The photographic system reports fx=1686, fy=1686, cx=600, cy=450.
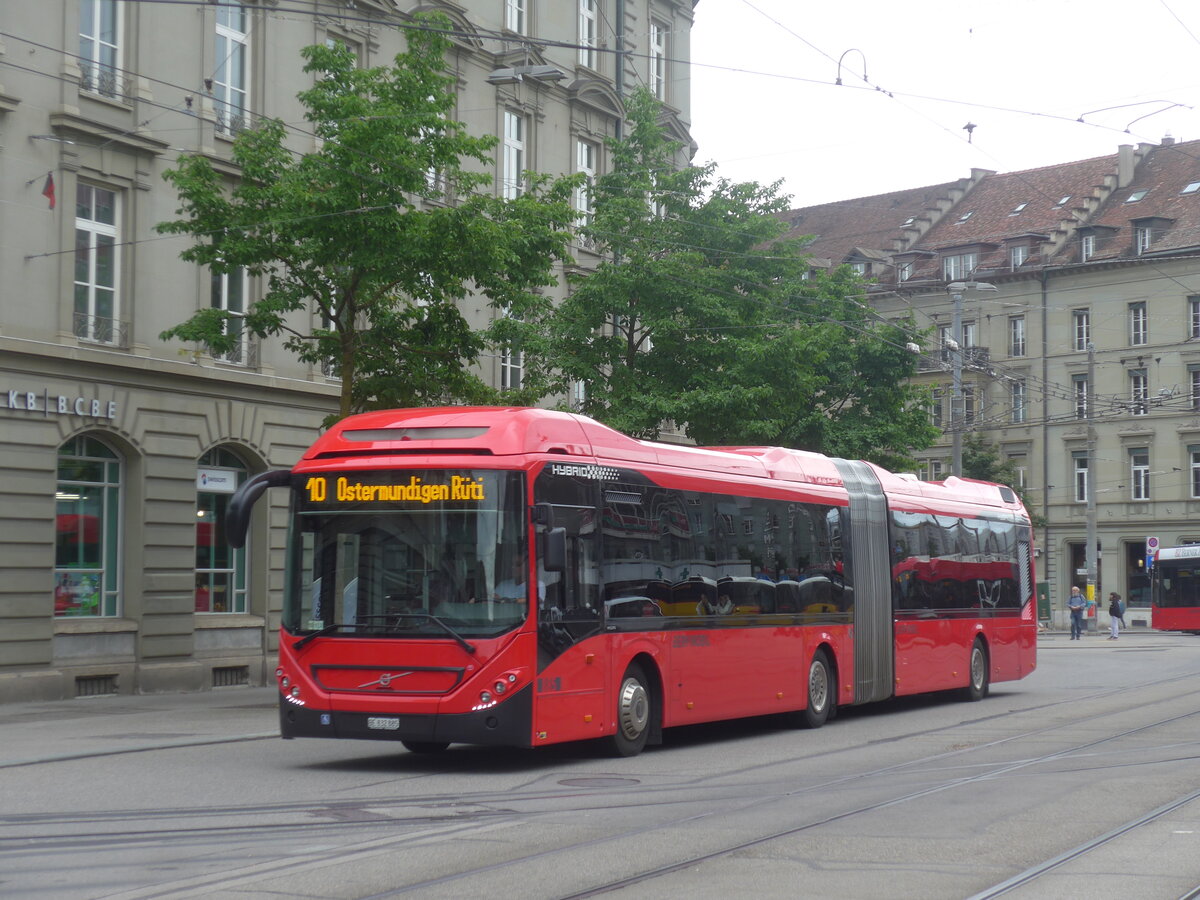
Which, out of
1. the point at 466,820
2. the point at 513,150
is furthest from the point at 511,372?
the point at 466,820

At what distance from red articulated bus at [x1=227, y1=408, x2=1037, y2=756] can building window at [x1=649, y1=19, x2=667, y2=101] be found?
22403 mm

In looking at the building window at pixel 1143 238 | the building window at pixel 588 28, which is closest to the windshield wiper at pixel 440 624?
the building window at pixel 588 28

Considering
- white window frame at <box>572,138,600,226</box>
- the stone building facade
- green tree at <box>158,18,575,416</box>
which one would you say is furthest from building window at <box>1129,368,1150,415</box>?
green tree at <box>158,18,575,416</box>

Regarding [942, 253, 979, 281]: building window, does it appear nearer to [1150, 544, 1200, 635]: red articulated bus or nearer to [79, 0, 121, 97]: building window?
[1150, 544, 1200, 635]: red articulated bus

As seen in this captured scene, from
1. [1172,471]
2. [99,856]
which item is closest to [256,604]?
[99,856]

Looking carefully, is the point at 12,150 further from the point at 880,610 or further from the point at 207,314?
the point at 880,610

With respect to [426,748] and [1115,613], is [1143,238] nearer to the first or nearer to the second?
[1115,613]

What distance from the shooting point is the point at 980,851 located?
31.0 feet

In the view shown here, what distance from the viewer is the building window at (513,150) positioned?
107 feet

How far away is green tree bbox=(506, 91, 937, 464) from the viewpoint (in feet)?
91.8

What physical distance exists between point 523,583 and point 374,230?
8489 millimetres

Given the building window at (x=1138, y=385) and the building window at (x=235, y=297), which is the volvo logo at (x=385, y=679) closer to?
the building window at (x=235, y=297)

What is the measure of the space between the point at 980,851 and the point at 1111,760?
5.81 m

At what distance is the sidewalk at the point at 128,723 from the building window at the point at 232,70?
28.8 ft
